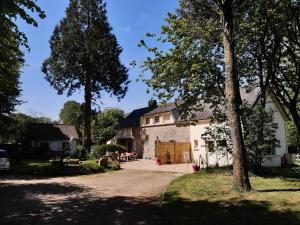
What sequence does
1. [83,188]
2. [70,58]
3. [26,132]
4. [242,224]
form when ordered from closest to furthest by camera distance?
[242,224] < [83,188] < [70,58] < [26,132]

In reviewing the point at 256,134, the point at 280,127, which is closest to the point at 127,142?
the point at 280,127

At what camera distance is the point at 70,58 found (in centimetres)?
4447

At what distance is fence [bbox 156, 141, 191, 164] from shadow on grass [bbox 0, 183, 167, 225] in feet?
59.1

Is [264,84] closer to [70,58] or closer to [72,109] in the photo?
[70,58]

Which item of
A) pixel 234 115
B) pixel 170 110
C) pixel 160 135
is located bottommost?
pixel 234 115

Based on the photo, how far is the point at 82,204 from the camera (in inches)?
490

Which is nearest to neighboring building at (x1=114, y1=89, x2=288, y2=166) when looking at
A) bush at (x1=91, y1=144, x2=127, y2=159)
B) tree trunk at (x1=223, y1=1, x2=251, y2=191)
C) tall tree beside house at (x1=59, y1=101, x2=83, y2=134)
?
bush at (x1=91, y1=144, x2=127, y2=159)

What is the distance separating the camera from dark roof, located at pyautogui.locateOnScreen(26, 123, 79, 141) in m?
50.7

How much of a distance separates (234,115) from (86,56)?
33.4 meters

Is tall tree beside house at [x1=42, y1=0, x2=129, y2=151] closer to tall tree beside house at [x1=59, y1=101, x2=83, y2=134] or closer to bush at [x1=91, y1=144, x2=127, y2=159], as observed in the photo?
bush at [x1=91, y1=144, x2=127, y2=159]

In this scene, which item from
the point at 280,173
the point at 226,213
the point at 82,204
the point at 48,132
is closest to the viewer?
the point at 226,213

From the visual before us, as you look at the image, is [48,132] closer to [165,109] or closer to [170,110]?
[165,109]

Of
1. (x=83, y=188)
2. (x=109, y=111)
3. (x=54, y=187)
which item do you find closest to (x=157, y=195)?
(x=83, y=188)

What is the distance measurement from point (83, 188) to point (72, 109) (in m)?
81.9
